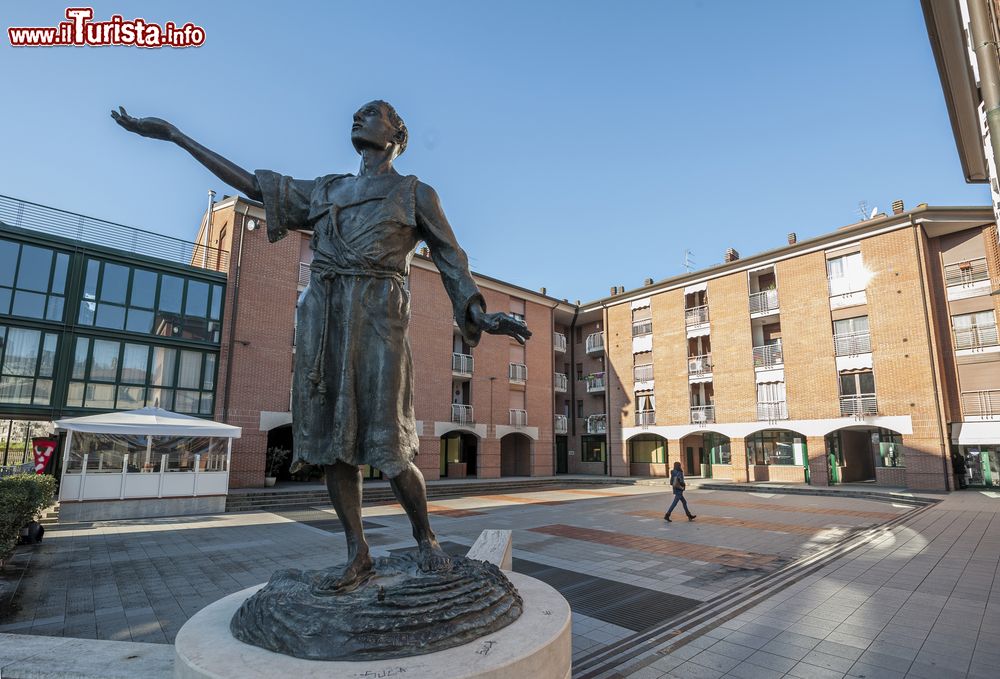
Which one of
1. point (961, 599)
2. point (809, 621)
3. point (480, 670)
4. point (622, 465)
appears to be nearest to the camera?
point (480, 670)

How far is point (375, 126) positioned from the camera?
322cm

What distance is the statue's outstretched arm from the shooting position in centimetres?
290

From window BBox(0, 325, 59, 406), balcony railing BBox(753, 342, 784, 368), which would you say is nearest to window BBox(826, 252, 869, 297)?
balcony railing BBox(753, 342, 784, 368)

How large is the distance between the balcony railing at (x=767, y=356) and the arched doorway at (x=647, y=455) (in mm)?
7543

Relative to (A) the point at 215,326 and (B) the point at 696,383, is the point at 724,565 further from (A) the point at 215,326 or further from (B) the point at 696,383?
(B) the point at 696,383

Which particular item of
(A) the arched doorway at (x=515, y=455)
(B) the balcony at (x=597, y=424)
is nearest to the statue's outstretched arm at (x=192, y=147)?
(A) the arched doorway at (x=515, y=455)

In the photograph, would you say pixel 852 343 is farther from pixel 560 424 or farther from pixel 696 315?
pixel 560 424

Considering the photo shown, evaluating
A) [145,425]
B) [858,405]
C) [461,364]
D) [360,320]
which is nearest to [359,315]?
[360,320]

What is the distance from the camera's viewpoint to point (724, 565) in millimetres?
7801

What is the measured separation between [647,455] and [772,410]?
8837 mm

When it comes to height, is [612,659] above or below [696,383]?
below

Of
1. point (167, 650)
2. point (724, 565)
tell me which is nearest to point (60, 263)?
point (167, 650)

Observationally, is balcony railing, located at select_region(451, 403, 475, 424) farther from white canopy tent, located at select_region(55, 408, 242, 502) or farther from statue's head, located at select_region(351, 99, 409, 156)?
statue's head, located at select_region(351, 99, 409, 156)

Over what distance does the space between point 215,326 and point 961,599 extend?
20.5 metres
